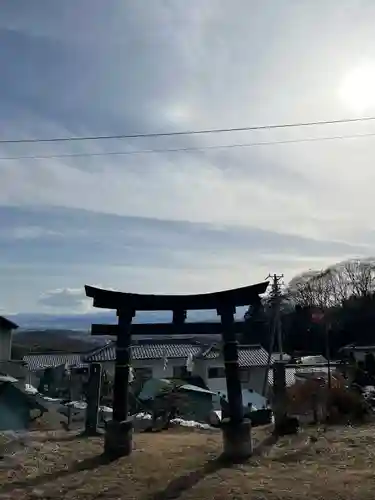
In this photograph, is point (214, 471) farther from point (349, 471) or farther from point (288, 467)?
point (349, 471)

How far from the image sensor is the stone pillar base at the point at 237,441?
7.44 m

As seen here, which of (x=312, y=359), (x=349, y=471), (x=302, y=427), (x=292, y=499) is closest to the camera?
(x=292, y=499)

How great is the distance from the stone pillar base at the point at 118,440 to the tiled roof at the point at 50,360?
33.8m

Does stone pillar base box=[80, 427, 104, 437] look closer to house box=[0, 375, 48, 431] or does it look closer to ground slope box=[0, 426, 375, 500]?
ground slope box=[0, 426, 375, 500]

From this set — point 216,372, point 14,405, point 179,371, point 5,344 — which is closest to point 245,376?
point 216,372

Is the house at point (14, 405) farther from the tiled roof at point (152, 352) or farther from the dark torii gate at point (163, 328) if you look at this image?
the tiled roof at point (152, 352)

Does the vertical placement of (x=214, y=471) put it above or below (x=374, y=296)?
below

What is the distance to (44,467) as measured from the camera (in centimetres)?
720

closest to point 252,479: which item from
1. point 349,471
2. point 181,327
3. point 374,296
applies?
point 349,471

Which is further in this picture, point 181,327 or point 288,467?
point 181,327

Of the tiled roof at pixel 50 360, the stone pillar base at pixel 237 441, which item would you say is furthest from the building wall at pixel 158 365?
the stone pillar base at pixel 237 441

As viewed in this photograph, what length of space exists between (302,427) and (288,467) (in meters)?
3.41

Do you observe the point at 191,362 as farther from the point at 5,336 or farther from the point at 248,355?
the point at 5,336

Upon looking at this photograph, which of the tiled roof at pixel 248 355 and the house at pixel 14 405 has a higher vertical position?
the tiled roof at pixel 248 355
